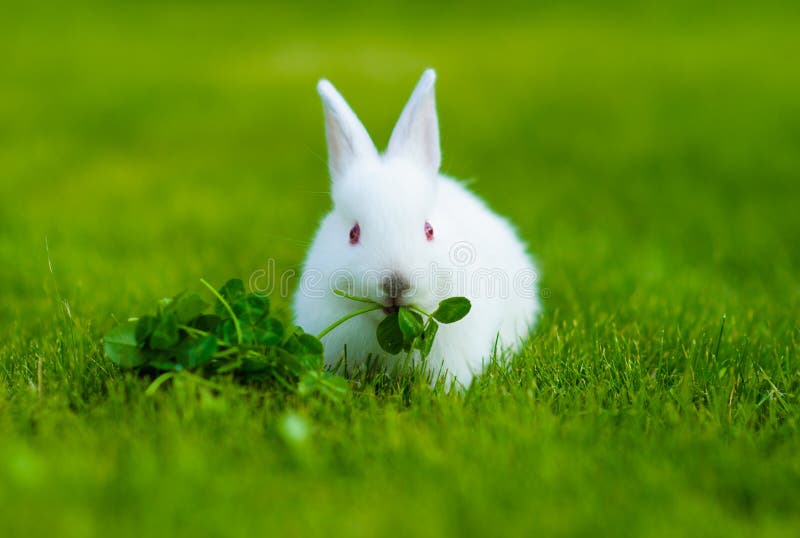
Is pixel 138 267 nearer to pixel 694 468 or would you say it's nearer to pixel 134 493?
pixel 134 493

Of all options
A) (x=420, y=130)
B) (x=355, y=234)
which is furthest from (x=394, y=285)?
(x=420, y=130)

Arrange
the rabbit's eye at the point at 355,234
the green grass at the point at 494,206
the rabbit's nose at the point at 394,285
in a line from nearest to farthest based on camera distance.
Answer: the green grass at the point at 494,206
the rabbit's nose at the point at 394,285
the rabbit's eye at the point at 355,234

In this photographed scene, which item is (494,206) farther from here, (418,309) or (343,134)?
(418,309)

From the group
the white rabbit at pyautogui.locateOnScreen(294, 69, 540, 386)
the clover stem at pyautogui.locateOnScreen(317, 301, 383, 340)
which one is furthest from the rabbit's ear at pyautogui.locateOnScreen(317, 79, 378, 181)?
the clover stem at pyautogui.locateOnScreen(317, 301, 383, 340)

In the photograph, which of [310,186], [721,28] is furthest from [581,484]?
[721,28]

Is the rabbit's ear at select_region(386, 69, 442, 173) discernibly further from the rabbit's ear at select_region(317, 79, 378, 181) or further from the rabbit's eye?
the rabbit's eye

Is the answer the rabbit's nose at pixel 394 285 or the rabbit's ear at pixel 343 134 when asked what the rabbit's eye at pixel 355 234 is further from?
the rabbit's ear at pixel 343 134

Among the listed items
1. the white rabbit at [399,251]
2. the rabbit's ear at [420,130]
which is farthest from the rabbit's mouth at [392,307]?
the rabbit's ear at [420,130]
